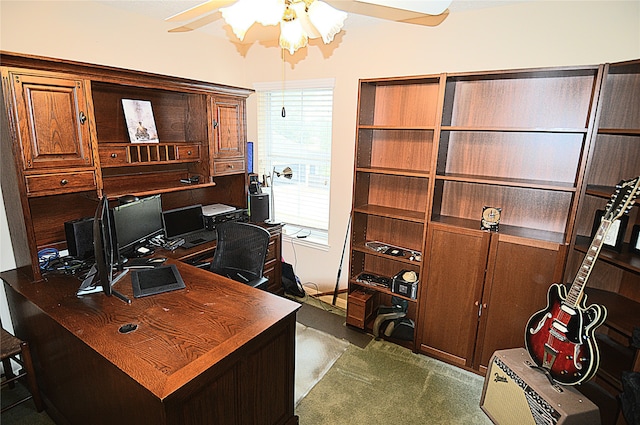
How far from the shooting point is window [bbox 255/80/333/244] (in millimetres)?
3469

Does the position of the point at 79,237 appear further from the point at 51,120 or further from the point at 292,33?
the point at 292,33

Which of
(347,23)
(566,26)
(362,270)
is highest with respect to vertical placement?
(347,23)

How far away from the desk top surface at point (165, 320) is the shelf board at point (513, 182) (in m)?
1.54

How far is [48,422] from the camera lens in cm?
206

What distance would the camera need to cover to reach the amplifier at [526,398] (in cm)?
175

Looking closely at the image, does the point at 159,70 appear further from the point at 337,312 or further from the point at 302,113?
the point at 337,312

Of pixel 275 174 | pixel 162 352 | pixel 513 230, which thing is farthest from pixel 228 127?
pixel 513 230

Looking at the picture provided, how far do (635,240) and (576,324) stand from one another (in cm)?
68

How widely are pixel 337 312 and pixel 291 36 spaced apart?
2.56 metres

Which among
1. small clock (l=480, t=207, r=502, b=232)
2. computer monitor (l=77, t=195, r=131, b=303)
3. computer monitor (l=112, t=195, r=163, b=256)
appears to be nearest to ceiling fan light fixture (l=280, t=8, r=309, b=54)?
computer monitor (l=77, t=195, r=131, b=303)

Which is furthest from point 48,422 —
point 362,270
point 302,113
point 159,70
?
point 302,113

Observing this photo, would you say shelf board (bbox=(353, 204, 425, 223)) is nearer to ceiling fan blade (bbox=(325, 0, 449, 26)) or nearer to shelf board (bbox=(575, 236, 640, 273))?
shelf board (bbox=(575, 236, 640, 273))

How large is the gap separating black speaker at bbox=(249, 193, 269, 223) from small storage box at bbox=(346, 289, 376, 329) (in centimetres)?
130

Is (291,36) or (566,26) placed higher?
(566,26)
